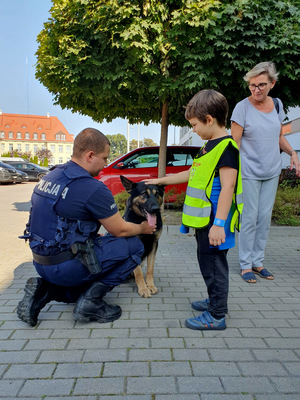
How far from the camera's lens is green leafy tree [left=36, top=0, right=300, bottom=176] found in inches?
239

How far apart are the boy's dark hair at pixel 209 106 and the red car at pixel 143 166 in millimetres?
5926

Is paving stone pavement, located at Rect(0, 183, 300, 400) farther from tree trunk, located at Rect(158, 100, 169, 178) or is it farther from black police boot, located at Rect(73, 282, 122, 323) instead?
tree trunk, located at Rect(158, 100, 169, 178)

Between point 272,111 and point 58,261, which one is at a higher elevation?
point 272,111

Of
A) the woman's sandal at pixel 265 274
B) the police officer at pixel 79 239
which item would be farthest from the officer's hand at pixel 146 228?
the woman's sandal at pixel 265 274

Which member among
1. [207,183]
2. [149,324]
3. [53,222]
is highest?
[207,183]

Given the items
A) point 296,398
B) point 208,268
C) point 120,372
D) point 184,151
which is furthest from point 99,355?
point 184,151

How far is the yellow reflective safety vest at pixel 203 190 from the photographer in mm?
2410

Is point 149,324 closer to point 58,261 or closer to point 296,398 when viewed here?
point 58,261

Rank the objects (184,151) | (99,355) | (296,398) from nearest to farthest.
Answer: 1. (296,398)
2. (99,355)
3. (184,151)

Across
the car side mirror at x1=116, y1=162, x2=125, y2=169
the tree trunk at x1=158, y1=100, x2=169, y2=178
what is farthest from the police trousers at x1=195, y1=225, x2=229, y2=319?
the car side mirror at x1=116, y1=162, x2=125, y2=169

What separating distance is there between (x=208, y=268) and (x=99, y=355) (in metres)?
1.05

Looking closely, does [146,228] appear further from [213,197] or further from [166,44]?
[166,44]

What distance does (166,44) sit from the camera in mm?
6465

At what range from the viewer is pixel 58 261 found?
2582 mm
